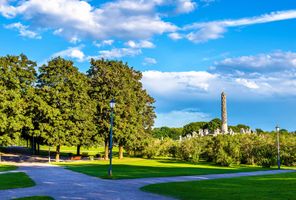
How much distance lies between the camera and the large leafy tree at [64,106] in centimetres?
5306

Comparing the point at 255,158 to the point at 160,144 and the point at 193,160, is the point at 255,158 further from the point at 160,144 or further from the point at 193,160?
the point at 160,144

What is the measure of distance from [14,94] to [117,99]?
15507 millimetres

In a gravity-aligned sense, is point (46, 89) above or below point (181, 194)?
above

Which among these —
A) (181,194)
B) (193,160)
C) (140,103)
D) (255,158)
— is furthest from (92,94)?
(181,194)

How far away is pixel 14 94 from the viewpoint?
172ft

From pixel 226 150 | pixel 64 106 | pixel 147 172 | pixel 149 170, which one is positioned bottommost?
pixel 149 170

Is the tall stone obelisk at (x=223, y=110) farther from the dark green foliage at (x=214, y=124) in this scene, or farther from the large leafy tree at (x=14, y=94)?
the large leafy tree at (x=14, y=94)

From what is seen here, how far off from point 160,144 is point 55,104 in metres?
22.3

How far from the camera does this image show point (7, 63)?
56188 millimetres

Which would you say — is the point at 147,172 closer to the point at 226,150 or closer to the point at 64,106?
the point at 226,150

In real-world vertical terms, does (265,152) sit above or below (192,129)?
below

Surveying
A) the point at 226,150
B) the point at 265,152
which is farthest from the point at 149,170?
the point at 265,152

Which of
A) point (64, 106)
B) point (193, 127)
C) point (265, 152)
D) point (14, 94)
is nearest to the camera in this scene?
point (265, 152)

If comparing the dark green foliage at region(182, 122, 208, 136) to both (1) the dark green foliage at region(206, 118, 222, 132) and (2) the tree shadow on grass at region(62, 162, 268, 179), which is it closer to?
(1) the dark green foliage at region(206, 118, 222, 132)
